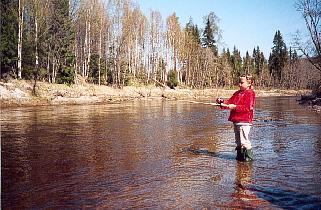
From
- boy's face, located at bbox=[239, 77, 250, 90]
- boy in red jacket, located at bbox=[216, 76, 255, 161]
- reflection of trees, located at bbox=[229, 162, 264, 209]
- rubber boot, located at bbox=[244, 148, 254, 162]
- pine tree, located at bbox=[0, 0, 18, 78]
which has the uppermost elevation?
pine tree, located at bbox=[0, 0, 18, 78]

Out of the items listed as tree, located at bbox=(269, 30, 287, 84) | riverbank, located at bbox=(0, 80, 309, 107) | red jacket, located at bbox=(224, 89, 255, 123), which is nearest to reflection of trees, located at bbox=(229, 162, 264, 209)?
A: red jacket, located at bbox=(224, 89, 255, 123)

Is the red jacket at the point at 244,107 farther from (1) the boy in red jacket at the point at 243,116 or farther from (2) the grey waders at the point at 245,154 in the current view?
(2) the grey waders at the point at 245,154

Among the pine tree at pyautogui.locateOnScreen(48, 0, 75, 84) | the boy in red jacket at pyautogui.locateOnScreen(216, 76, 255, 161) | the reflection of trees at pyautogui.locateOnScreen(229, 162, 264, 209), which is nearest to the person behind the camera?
the reflection of trees at pyautogui.locateOnScreen(229, 162, 264, 209)

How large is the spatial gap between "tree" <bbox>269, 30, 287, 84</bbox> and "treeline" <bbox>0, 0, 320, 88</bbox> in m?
23.1

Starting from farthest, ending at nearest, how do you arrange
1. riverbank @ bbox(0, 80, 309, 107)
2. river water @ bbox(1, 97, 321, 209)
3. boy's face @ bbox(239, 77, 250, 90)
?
riverbank @ bbox(0, 80, 309, 107) < boy's face @ bbox(239, 77, 250, 90) < river water @ bbox(1, 97, 321, 209)

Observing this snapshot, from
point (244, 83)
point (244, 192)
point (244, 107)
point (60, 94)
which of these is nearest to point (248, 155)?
point (244, 107)

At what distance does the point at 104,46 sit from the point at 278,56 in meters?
77.2

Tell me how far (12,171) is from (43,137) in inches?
212

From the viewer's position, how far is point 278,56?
12462 cm

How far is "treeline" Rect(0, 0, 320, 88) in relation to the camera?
1714 inches

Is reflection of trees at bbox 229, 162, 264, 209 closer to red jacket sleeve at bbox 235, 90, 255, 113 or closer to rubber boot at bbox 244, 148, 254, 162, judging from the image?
rubber boot at bbox 244, 148, 254, 162

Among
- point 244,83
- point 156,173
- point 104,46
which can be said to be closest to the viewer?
point 156,173

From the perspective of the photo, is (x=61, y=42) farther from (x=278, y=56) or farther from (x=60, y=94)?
(x=278, y=56)

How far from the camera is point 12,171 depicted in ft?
25.5
